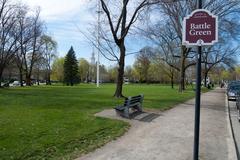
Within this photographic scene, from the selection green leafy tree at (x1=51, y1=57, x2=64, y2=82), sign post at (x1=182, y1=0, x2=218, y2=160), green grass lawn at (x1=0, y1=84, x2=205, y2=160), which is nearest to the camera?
sign post at (x1=182, y1=0, x2=218, y2=160)

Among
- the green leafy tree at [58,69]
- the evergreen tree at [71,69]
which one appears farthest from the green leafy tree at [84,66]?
the evergreen tree at [71,69]

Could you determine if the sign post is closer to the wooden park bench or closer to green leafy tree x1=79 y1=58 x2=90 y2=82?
the wooden park bench

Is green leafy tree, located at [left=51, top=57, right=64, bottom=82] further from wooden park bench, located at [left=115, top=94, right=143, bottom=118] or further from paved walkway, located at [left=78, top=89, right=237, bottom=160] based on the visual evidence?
paved walkway, located at [left=78, top=89, right=237, bottom=160]

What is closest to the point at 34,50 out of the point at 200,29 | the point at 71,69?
the point at 71,69

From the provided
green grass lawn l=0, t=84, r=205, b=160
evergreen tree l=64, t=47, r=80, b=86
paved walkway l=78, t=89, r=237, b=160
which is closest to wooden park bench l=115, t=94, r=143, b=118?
paved walkway l=78, t=89, r=237, b=160

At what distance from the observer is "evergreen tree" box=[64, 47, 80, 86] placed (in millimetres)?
102812

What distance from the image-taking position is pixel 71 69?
341 ft

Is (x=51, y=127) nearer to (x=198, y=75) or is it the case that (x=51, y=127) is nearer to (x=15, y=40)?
(x=198, y=75)

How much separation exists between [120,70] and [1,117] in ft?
46.7

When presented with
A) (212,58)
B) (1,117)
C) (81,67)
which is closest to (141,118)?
(1,117)

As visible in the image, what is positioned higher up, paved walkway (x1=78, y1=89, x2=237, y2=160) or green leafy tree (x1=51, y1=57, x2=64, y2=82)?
green leafy tree (x1=51, y1=57, x2=64, y2=82)

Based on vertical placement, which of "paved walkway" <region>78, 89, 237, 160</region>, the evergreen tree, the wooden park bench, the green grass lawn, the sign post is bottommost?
"paved walkway" <region>78, 89, 237, 160</region>

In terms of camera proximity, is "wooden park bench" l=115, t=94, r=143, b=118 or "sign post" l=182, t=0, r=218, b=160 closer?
"sign post" l=182, t=0, r=218, b=160

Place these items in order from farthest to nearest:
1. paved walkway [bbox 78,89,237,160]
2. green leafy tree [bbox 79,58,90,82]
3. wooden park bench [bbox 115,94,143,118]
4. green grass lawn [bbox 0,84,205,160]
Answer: green leafy tree [bbox 79,58,90,82] → wooden park bench [bbox 115,94,143,118] → paved walkway [bbox 78,89,237,160] → green grass lawn [bbox 0,84,205,160]
